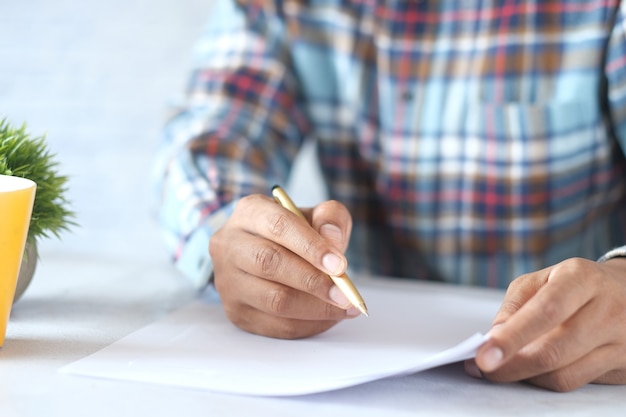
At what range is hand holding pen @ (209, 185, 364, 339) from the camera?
625 millimetres

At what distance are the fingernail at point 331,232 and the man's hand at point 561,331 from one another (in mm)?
157

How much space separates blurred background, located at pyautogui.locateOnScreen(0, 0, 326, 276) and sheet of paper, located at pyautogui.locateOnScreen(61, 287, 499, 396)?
0.76 meters

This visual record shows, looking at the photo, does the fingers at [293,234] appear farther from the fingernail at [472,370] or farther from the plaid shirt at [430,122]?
the plaid shirt at [430,122]

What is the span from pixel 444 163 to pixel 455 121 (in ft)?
0.20

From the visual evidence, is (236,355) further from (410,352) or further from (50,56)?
(50,56)

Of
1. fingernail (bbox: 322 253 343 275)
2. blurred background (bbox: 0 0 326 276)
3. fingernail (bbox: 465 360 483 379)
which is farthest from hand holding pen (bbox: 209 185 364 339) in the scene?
blurred background (bbox: 0 0 326 276)

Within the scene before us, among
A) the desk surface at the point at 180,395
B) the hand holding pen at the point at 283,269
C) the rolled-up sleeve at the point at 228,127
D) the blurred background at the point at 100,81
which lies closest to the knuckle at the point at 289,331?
the hand holding pen at the point at 283,269

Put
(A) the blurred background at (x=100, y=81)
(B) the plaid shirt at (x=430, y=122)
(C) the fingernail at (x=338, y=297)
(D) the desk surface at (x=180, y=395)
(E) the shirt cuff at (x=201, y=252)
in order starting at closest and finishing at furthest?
(D) the desk surface at (x=180, y=395) < (C) the fingernail at (x=338, y=297) < (E) the shirt cuff at (x=201, y=252) < (B) the plaid shirt at (x=430, y=122) < (A) the blurred background at (x=100, y=81)

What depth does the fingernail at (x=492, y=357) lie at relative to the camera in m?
0.51

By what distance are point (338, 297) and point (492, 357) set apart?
5.9 inches

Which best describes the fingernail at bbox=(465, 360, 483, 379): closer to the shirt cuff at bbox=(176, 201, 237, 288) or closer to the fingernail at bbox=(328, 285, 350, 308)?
the fingernail at bbox=(328, 285, 350, 308)

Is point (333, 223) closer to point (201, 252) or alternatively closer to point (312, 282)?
point (312, 282)

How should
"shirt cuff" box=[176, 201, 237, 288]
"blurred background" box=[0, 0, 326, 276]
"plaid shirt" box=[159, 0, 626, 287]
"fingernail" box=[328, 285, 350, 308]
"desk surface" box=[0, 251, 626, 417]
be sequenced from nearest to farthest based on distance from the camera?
"desk surface" box=[0, 251, 626, 417] → "fingernail" box=[328, 285, 350, 308] → "shirt cuff" box=[176, 201, 237, 288] → "plaid shirt" box=[159, 0, 626, 287] → "blurred background" box=[0, 0, 326, 276]

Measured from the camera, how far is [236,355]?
61 cm
